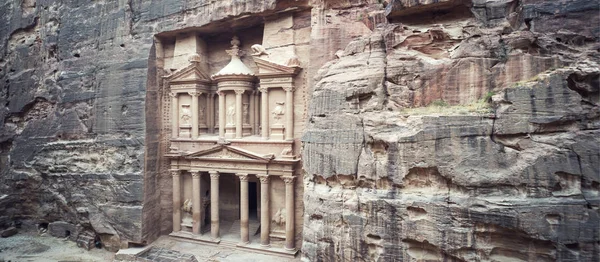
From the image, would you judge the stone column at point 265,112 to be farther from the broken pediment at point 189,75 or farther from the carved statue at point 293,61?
the broken pediment at point 189,75

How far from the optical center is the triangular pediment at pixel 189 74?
12.1 m

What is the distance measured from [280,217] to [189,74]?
253 inches

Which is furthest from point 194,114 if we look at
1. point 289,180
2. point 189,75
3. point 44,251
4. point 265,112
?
point 44,251

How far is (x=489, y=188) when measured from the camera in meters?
5.77

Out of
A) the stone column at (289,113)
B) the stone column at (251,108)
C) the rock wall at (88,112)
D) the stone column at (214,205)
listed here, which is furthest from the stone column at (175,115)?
the stone column at (289,113)

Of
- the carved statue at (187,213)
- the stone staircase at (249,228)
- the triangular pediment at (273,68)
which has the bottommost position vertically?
the stone staircase at (249,228)

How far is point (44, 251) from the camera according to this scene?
38.9ft

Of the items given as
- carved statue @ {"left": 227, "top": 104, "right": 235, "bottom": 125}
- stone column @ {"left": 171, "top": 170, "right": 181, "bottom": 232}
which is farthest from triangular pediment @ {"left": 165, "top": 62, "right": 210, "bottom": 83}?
stone column @ {"left": 171, "top": 170, "right": 181, "bottom": 232}

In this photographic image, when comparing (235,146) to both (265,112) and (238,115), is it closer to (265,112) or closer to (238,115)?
(238,115)

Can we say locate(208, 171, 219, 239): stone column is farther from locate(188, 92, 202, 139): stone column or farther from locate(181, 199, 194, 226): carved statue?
locate(188, 92, 202, 139): stone column

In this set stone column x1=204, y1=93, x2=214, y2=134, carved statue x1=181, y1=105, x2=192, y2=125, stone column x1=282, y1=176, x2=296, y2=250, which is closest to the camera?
stone column x1=282, y1=176, x2=296, y2=250

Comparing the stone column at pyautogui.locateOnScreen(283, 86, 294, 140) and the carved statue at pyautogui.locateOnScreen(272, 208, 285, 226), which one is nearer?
the stone column at pyautogui.locateOnScreen(283, 86, 294, 140)

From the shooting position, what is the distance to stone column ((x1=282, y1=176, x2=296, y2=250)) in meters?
10.7

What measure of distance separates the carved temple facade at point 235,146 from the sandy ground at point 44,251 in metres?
2.96
